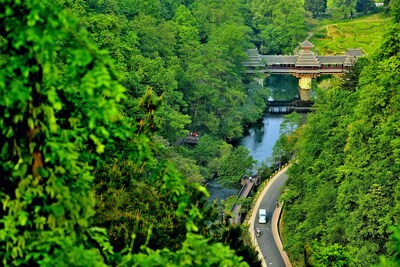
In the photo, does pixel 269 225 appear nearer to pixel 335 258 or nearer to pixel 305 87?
pixel 335 258

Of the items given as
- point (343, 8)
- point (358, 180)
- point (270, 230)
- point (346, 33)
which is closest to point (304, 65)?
point (346, 33)

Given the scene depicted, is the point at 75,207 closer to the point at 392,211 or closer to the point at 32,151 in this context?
the point at 32,151

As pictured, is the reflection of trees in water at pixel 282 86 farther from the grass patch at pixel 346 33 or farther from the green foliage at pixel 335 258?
the green foliage at pixel 335 258

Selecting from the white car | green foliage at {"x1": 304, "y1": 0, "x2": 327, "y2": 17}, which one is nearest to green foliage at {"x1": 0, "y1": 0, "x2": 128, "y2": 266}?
the white car

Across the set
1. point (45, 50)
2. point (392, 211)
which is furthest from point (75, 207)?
point (392, 211)

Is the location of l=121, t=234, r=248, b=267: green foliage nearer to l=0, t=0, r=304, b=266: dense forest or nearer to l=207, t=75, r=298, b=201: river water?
l=0, t=0, r=304, b=266: dense forest

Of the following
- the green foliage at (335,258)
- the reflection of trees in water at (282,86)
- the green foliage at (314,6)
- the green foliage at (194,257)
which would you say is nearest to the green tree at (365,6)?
the green foliage at (314,6)
